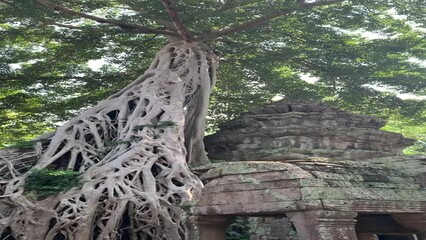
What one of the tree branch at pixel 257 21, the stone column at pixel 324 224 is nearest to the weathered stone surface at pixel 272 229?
the stone column at pixel 324 224

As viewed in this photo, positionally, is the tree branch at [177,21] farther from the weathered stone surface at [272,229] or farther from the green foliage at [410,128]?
the green foliage at [410,128]

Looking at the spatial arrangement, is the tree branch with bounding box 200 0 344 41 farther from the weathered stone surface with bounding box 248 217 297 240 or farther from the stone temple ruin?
the stone temple ruin

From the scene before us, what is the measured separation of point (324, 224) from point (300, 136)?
5.13 m

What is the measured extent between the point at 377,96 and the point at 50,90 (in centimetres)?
753

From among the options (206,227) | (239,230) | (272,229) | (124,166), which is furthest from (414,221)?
(124,166)

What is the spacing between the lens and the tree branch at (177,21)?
24.2ft

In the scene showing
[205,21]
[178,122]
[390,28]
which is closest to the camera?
[178,122]

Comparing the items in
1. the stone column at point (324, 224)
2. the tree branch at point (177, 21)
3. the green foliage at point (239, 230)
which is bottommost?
the stone column at point (324, 224)

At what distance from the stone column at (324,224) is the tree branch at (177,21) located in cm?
520

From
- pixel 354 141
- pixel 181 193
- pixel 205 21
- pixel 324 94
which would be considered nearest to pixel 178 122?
pixel 181 193

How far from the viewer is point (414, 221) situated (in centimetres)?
342

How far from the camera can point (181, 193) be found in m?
5.34

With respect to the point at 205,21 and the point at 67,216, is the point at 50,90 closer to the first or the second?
the point at 205,21

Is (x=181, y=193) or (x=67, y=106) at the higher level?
(x=67, y=106)
